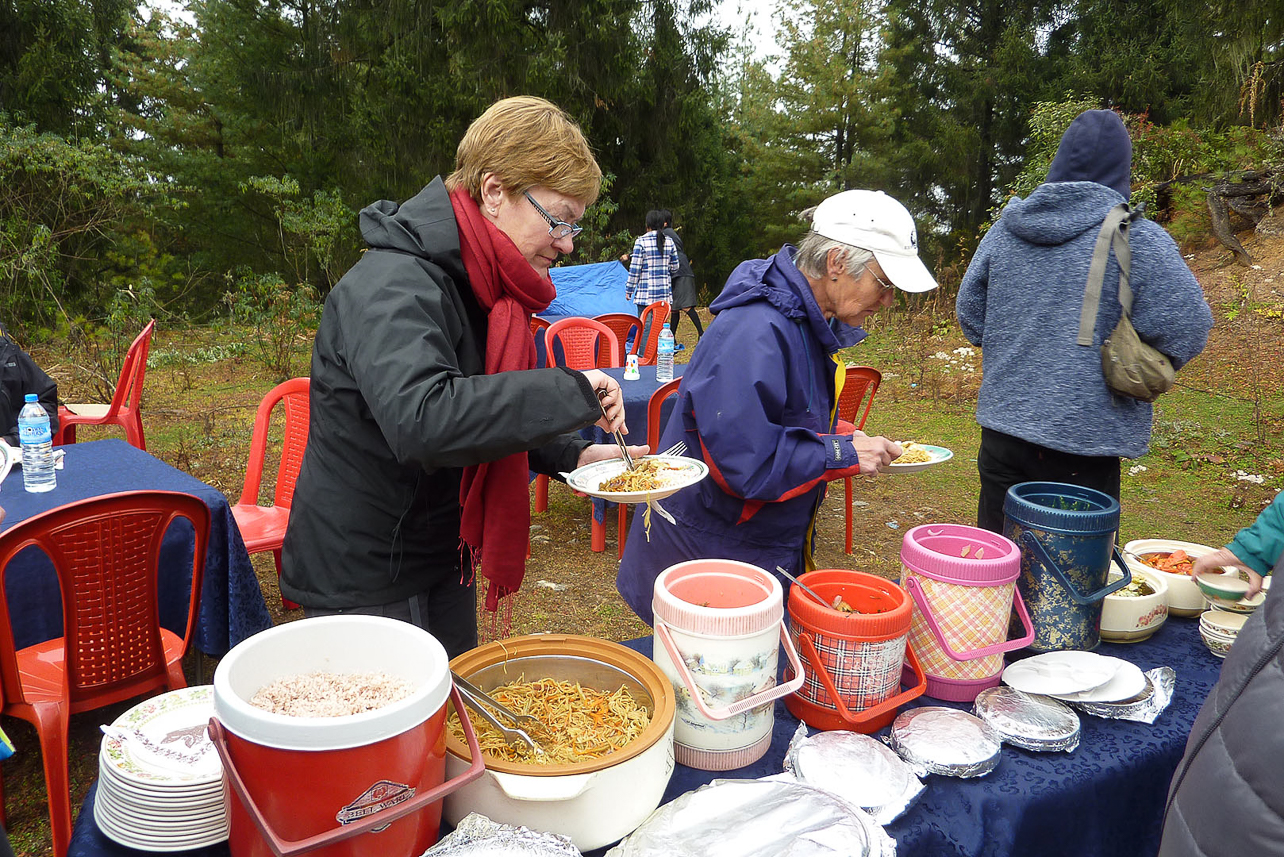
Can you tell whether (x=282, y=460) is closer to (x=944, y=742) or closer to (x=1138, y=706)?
(x=944, y=742)

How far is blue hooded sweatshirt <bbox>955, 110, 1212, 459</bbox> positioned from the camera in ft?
7.91

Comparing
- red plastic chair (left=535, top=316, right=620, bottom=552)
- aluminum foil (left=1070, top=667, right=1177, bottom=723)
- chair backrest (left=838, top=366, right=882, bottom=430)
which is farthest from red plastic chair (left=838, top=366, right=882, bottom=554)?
aluminum foil (left=1070, top=667, right=1177, bottom=723)

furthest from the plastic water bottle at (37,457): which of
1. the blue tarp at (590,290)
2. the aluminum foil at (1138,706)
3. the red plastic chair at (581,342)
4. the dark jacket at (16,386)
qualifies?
the blue tarp at (590,290)

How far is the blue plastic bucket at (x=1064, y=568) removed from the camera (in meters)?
1.71

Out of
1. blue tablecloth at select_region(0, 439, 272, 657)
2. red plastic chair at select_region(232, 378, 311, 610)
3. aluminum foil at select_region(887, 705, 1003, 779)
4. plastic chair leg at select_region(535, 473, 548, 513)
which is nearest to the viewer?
aluminum foil at select_region(887, 705, 1003, 779)

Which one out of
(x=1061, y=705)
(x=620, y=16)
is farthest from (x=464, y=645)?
(x=620, y=16)

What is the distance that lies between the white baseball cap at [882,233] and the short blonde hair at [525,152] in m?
0.70

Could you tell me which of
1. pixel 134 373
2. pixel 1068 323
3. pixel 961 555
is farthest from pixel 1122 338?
pixel 134 373

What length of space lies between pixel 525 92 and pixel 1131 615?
51.7ft

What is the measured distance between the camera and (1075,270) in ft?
8.18

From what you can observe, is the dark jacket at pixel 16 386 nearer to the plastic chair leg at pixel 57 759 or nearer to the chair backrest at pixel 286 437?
the chair backrest at pixel 286 437

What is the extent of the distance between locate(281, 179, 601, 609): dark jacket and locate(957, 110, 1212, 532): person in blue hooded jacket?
5.64 ft

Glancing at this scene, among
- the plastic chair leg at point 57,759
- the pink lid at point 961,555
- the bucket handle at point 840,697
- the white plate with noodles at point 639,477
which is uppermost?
the white plate with noodles at point 639,477

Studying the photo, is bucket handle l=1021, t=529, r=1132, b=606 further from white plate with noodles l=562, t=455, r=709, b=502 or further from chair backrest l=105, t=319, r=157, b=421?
chair backrest l=105, t=319, r=157, b=421
